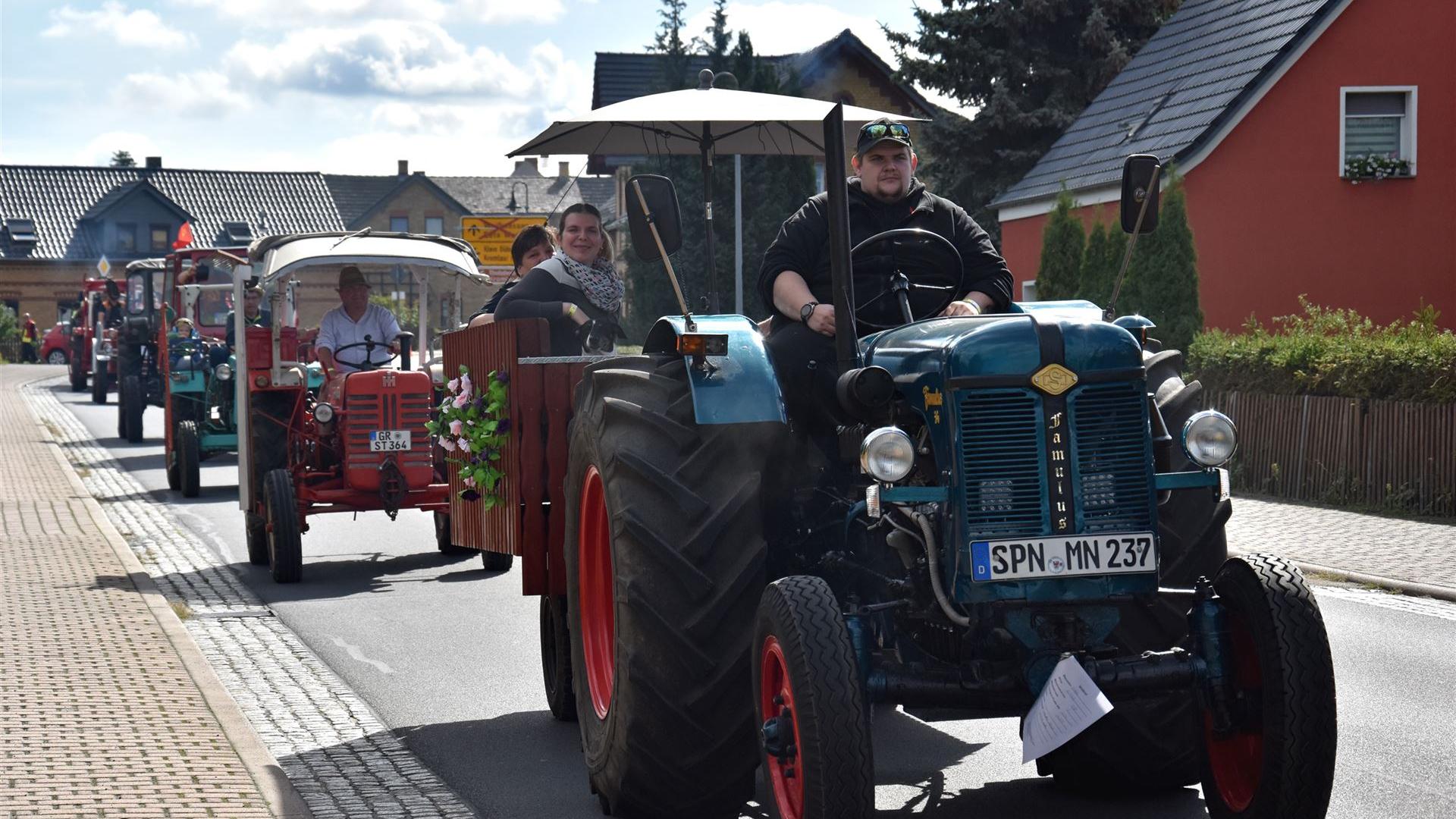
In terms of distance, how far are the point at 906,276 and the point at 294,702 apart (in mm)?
3480

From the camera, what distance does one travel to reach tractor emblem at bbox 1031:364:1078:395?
187 inches

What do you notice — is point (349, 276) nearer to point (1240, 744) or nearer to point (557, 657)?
point (557, 657)

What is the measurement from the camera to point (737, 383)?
557 cm

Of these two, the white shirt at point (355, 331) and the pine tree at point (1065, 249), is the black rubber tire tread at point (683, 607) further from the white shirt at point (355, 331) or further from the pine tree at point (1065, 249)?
the pine tree at point (1065, 249)

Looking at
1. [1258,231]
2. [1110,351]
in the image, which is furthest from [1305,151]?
[1110,351]

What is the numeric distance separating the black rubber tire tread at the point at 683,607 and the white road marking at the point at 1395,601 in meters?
6.07

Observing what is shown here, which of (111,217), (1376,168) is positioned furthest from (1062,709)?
(111,217)

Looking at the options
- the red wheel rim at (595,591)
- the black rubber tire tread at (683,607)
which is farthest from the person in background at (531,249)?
the black rubber tire tread at (683,607)

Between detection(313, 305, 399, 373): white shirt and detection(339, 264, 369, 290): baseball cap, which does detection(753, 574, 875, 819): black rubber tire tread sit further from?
detection(313, 305, 399, 373): white shirt

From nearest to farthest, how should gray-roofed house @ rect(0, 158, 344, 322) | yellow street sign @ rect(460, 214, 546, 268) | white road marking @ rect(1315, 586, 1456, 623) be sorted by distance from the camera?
white road marking @ rect(1315, 586, 1456, 623), yellow street sign @ rect(460, 214, 546, 268), gray-roofed house @ rect(0, 158, 344, 322)

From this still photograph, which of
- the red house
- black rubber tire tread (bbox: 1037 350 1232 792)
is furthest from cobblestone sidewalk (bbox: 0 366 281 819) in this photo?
the red house

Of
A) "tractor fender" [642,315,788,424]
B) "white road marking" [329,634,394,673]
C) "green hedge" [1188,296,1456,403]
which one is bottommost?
"white road marking" [329,634,394,673]

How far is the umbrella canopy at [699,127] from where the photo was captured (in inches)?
341

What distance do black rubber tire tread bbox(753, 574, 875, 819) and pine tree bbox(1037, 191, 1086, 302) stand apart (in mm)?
19855
